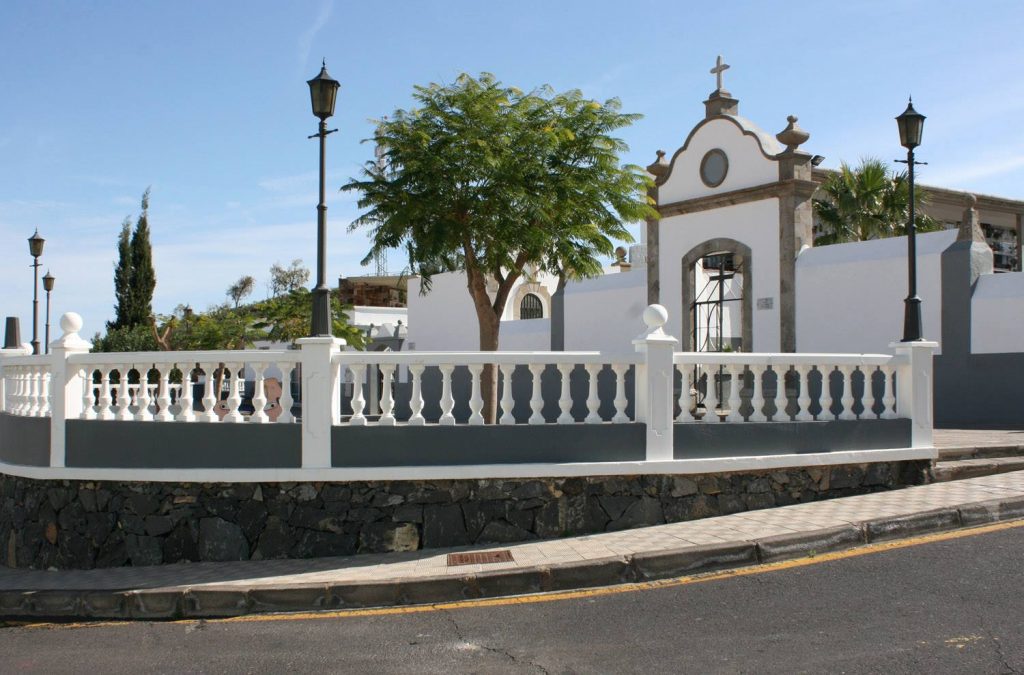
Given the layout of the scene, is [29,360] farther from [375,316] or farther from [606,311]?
[375,316]

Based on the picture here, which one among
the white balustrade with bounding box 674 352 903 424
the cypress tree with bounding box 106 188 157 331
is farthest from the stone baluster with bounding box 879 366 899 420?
the cypress tree with bounding box 106 188 157 331

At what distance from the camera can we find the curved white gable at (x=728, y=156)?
60.5ft

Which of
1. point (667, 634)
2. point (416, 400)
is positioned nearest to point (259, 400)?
point (416, 400)

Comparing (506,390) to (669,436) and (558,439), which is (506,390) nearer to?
(558,439)

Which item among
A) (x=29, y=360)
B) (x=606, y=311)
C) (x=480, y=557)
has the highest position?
(x=606, y=311)

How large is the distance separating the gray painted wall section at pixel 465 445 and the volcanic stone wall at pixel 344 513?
197mm

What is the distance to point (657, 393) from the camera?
868 cm

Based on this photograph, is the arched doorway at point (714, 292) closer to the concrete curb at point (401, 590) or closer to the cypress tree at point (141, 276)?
the concrete curb at point (401, 590)

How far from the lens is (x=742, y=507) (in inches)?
358

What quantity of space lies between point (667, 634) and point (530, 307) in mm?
22368

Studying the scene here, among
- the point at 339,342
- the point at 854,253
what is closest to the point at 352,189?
the point at 339,342

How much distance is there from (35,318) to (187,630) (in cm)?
1460

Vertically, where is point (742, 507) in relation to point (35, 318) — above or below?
below

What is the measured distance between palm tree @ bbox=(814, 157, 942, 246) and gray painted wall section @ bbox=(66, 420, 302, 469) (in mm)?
15024
